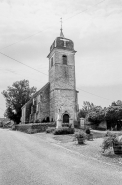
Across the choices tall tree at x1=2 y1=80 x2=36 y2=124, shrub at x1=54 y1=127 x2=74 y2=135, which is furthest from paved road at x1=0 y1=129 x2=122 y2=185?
tall tree at x1=2 y1=80 x2=36 y2=124

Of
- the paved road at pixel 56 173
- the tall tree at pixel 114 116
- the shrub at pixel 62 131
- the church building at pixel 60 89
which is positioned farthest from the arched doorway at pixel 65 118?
the paved road at pixel 56 173

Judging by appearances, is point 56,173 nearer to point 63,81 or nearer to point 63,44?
point 63,81

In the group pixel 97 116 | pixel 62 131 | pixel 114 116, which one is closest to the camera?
pixel 62 131

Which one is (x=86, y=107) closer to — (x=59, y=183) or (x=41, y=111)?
(x=41, y=111)

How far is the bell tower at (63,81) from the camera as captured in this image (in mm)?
29656

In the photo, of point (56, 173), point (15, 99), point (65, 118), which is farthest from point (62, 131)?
point (15, 99)

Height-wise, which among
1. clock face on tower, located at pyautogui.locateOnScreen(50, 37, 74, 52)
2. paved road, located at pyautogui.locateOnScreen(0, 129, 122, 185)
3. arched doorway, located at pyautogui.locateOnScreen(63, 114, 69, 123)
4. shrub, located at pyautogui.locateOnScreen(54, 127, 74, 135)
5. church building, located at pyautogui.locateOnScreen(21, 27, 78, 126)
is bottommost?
shrub, located at pyautogui.locateOnScreen(54, 127, 74, 135)

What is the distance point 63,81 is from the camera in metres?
30.6

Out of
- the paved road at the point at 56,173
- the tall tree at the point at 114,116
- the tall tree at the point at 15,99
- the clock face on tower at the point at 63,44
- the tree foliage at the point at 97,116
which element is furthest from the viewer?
the tall tree at the point at 15,99

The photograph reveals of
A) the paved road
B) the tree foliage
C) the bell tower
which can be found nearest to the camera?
the paved road

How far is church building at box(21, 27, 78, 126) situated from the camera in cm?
2972

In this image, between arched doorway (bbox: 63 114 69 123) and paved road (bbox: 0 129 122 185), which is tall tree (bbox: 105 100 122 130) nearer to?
arched doorway (bbox: 63 114 69 123)

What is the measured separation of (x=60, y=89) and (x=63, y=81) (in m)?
1.56

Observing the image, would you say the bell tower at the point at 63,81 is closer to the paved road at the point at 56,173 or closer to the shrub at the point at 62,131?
the shrub at the point at 62,131
